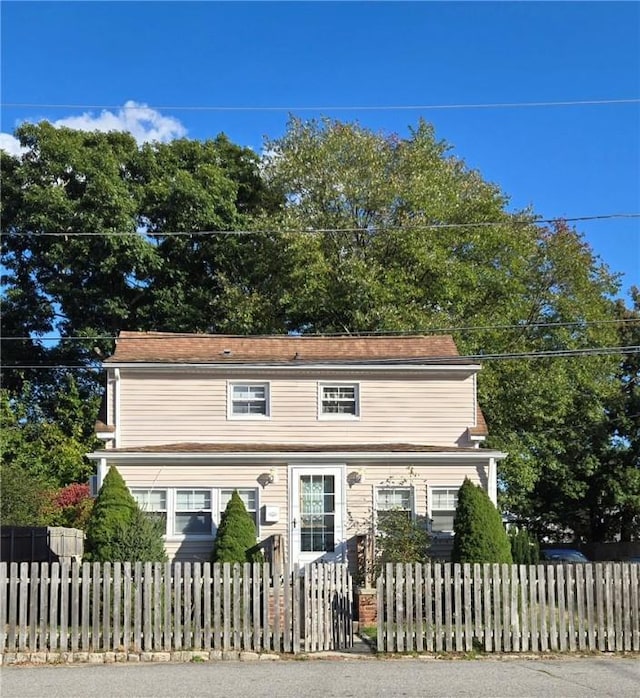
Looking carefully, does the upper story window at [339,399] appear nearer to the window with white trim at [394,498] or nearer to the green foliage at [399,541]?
the window with white trim at [394,498]

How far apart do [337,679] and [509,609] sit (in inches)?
119

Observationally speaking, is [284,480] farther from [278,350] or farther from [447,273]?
[447,273]

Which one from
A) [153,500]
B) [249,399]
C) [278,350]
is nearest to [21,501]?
[153,500]

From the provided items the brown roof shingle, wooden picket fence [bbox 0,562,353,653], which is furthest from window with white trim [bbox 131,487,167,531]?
wooden picket fence [bbox 0,562,353,653]

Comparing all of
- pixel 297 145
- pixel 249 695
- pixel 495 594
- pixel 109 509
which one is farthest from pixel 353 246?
pixel 249 695

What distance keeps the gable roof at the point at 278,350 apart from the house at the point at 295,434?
40 mm

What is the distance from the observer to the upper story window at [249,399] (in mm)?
19453

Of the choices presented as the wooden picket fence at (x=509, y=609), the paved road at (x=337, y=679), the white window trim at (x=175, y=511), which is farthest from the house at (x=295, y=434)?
the paved road at (x=337, y=679)

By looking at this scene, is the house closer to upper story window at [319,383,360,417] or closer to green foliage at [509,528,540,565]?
upper story window at [319,383,360,417]

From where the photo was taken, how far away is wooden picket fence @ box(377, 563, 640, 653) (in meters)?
11.7

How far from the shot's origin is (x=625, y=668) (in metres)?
10.7

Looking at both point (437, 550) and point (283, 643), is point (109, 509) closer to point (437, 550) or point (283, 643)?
point (283, 643)

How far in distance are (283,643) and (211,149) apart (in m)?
28.0

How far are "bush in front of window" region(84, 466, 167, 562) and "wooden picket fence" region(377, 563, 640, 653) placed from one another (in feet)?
14.0
